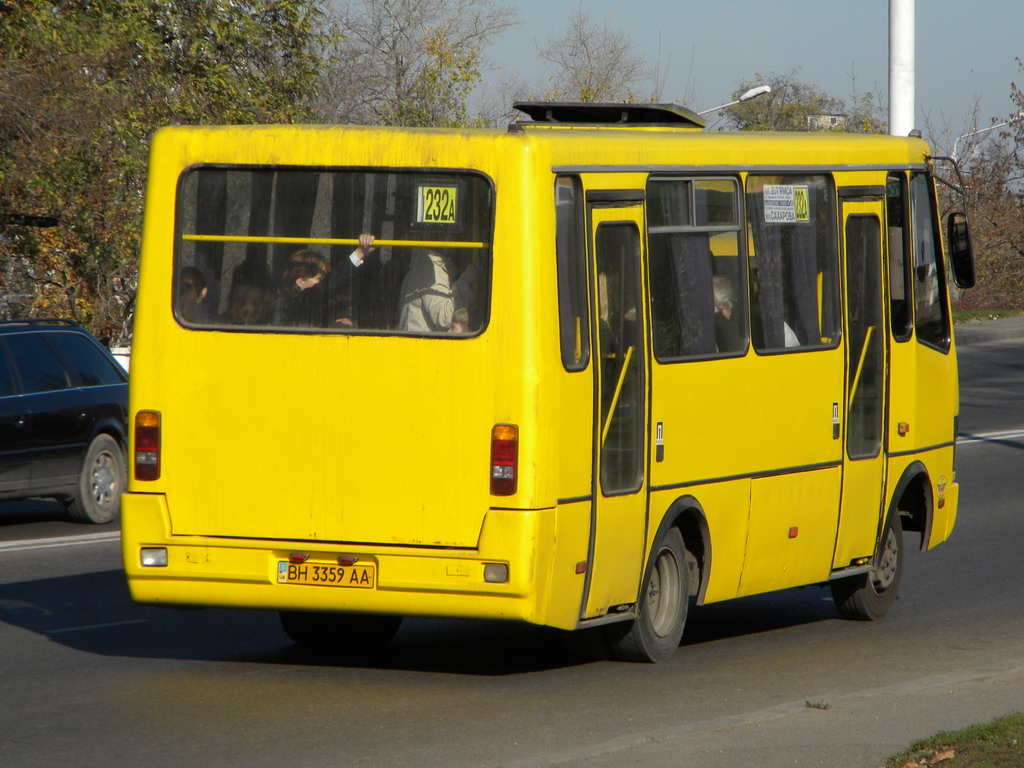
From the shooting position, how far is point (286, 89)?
1106 inches

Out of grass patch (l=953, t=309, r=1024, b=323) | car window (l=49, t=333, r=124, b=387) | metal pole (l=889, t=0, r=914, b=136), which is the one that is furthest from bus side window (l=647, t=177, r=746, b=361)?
grass patch (l=953, t=309, r=1024, b=323)

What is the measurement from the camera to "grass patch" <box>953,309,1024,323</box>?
40.6 m

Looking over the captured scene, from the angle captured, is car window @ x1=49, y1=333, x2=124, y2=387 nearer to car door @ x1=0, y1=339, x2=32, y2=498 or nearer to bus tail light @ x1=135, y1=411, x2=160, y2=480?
car door @ x1=0, y1=339, x2=32, y2=498

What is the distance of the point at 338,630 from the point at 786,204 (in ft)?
10.9

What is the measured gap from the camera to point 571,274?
8.05 m

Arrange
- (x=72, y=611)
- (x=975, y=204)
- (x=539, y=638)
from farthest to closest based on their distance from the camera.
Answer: (x=975, y=204)
(x=72, y=611)
(x=539, y=638)

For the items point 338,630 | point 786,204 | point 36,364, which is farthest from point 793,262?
point 36,364

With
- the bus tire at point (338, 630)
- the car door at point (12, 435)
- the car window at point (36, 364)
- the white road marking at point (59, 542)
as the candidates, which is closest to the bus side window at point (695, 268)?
the bus tire at point (338, 630)

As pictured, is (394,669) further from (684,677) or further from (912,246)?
(912,246)

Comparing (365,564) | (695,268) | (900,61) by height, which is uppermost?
(900,61)

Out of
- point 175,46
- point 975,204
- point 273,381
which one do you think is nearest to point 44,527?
point 273,381

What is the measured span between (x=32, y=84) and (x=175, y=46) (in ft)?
21.3

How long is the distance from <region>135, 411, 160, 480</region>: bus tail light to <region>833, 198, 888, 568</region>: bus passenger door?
4017 mm

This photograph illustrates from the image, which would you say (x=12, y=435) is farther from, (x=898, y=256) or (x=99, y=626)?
(x=898, y=256)
